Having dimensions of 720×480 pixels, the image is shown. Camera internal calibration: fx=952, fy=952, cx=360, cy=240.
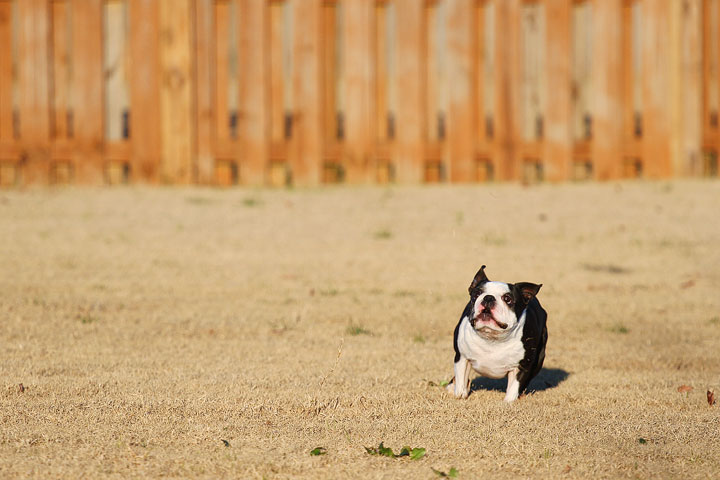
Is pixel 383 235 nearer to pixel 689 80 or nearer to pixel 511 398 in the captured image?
pixel 689 80

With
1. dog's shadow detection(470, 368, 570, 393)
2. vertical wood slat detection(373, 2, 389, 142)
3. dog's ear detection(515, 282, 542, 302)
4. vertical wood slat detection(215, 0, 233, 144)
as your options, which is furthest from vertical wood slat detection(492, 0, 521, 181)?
dog's ear detection(515, 282, 542, 302)

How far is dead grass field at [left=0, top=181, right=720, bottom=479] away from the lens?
412 centimetres

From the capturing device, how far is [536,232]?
9.66 m

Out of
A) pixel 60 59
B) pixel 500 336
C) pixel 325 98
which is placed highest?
pixel 60 59

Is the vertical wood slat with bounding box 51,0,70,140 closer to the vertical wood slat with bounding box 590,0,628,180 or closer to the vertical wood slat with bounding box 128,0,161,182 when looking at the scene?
the vertical wood slat with bounding box 128,0,161,182

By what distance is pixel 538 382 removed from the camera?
5.58 metres

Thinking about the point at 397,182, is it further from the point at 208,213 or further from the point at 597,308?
the point at 597,308

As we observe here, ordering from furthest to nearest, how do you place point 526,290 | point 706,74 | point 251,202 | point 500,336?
point 706,74
point 251,202
point 526,290
point 500,336

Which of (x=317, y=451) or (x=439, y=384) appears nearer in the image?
(x=317, y=451)

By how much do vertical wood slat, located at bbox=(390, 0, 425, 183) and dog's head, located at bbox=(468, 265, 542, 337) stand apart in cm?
595

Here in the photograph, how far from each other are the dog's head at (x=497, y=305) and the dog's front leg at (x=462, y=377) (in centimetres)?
27

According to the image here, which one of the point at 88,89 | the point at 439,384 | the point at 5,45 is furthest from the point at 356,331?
the point at 5,45

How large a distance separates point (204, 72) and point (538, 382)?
6583mm

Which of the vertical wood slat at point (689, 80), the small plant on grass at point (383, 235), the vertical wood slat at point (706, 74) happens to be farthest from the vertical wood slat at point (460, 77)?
the vertical wood slat at point (706, 74)
